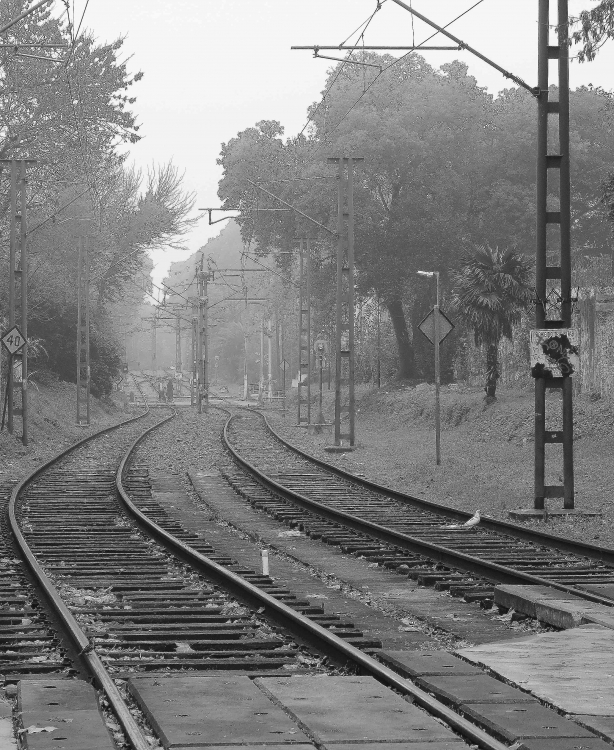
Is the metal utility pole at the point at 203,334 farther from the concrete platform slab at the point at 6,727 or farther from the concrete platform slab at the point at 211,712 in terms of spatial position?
the concrete platform slab at the point at 6,727

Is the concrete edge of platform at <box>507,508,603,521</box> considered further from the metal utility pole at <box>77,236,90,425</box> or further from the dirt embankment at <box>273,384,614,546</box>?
the metal utility pole at <box>77,236,90,425</box>

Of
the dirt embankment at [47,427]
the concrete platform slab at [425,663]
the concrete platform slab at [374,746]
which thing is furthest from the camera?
the dirt embankment at [47,427]

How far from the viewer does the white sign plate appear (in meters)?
18.2

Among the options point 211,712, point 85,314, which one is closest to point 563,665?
point 211,712

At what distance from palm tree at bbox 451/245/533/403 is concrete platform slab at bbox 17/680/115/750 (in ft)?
114

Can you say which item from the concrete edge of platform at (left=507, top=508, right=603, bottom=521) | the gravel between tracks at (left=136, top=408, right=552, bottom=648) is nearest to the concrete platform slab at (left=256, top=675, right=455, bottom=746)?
the gravel between tracks at (left=136, top=408, right=552, bottom=648)

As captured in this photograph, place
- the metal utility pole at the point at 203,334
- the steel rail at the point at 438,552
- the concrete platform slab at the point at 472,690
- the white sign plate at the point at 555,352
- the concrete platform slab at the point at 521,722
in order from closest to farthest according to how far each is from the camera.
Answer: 1. the concrete platform slab at the point at 521,722
2. the concrete platform slab at the point at 472,690
3. the steel rail at the point at 438,552
4. the white sign plate at the point at 555,352
5. the metal utility pole at the point at 203,334

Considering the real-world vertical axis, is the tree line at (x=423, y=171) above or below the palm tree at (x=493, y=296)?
above

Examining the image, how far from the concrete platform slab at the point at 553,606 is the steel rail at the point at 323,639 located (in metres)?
1.98

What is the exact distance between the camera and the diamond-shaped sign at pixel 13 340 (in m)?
33.8

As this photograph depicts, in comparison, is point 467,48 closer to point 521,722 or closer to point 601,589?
point 601,589

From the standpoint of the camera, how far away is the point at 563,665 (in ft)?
27.9

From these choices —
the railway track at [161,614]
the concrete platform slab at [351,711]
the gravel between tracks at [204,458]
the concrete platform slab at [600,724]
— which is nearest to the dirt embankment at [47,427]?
the gravel between tracks at [204,458]

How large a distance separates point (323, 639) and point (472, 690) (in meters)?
1.62
